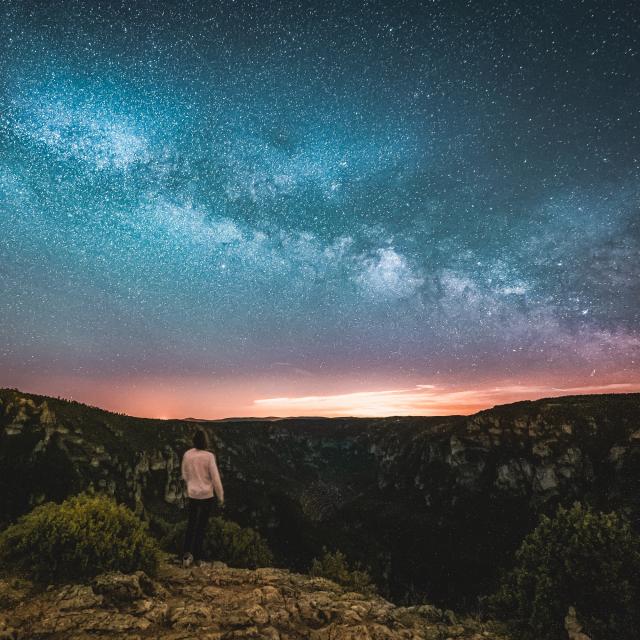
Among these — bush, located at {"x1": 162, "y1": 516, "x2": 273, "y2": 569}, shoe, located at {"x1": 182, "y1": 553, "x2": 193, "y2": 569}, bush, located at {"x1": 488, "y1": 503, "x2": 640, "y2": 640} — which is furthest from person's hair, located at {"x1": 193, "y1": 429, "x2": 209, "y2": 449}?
bush, located at {"x1": 488, "y1": 503, "x2": 640, "y2": 640}

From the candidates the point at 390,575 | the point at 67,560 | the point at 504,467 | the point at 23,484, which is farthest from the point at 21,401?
the point at 504,467

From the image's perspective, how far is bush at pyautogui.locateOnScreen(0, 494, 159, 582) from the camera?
6.09 metres

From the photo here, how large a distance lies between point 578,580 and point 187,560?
758 cm

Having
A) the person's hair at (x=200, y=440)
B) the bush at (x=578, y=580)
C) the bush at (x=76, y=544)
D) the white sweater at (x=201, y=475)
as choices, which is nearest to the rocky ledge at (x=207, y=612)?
the bush at (x=76, y=544)

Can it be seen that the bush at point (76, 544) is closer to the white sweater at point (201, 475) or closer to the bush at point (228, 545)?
the white sweater at point (201, 475)

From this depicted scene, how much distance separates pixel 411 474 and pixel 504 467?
5251 cm

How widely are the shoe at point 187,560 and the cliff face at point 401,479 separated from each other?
51587 millimetres

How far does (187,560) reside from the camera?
7898 millimetres

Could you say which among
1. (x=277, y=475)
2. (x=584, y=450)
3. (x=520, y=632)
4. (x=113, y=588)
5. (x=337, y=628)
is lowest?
(x=277, y=475)

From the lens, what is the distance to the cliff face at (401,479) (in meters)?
65.7

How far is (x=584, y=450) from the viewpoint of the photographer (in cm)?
12219

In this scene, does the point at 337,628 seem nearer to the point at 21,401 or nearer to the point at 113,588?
the point at 113,588

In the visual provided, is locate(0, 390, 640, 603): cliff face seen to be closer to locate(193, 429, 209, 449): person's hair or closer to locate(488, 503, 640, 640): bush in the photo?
locate(193, 429, 209, 449): person's hair

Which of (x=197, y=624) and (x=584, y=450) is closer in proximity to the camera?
(x=197, y=624)
